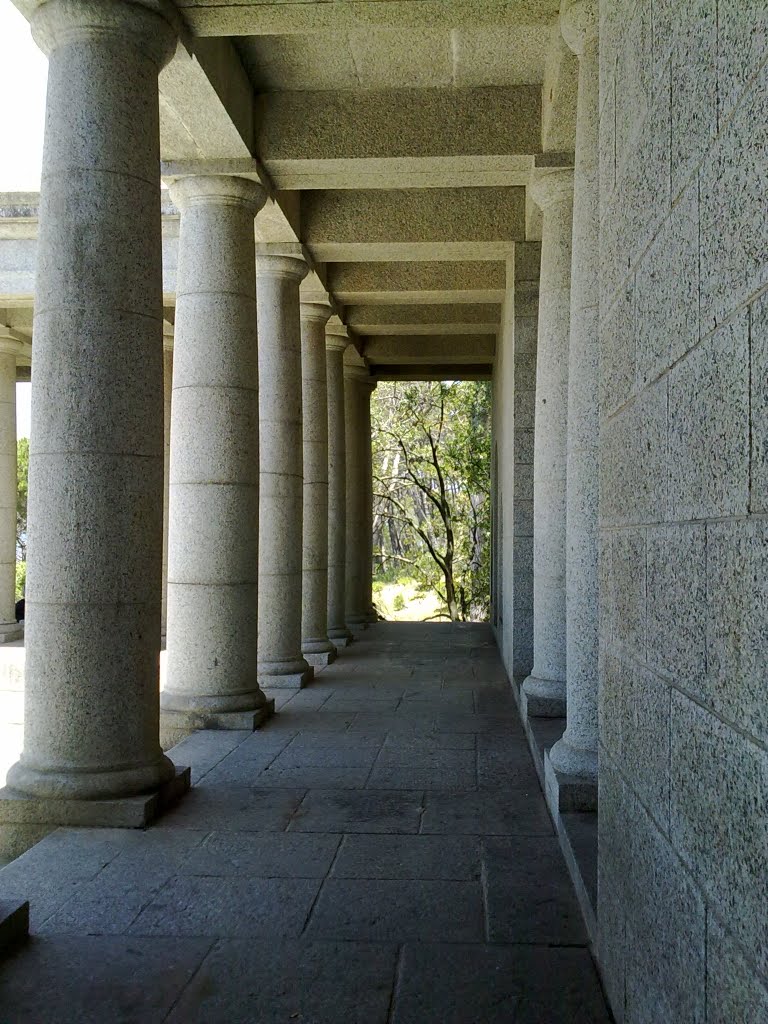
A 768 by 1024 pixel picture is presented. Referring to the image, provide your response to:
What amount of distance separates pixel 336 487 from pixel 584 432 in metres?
18.0

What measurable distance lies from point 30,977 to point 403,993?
8.51 ft

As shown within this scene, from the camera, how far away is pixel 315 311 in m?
23.3

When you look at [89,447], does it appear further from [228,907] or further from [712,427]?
[712,427]

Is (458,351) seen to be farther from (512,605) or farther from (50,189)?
(50,189)

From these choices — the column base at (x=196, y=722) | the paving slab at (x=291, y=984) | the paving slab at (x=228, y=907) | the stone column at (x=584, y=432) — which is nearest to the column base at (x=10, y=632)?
the column base at (x=196, y=722)

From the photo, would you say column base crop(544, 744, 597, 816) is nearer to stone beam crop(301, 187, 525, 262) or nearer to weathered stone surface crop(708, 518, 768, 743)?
weathered stone surface crop(708, 518, 768, 743)

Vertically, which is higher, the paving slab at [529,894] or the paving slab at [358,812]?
the paving slab at [529,894]

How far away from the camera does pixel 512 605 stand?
62.5ft

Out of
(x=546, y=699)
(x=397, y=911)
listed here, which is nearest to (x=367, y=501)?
(x=546, y=699)

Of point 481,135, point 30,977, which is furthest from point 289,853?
point 481,135

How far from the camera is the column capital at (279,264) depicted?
61.8ft

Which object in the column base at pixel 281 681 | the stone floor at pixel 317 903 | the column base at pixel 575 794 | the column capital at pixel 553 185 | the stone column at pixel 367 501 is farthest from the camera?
the stone column at pixel 367 501

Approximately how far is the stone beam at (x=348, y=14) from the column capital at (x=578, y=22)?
2.51 feet

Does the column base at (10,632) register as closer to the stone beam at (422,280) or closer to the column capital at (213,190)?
the stone beam at (422,280)
